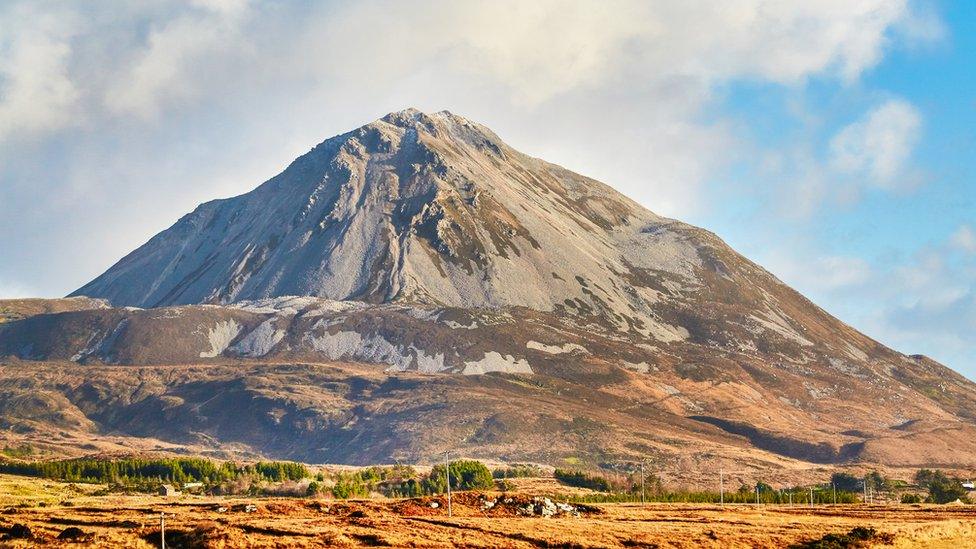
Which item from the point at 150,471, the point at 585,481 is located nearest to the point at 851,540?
the point at 585,481

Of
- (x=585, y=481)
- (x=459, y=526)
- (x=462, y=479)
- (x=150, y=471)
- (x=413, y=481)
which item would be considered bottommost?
(x=585, y=481)

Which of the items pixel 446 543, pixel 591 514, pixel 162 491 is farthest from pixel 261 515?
pixel 162 491

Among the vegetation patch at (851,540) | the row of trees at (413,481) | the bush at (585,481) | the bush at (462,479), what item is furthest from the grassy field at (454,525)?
the bush at (585,481)

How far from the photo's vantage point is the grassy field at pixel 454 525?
69750mm

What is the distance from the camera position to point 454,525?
77.6 meters

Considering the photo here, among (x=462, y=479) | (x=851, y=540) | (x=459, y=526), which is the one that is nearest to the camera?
(x=851, y=540)

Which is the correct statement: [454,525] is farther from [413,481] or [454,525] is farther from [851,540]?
[413,481]

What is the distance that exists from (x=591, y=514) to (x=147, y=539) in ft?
125

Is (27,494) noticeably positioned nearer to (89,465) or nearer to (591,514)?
(89,465)

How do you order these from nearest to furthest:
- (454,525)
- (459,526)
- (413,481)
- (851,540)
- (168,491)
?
1. (851,540)
2. (459,526)
3. (454,525)
4. (168,491)
5. (413,481)

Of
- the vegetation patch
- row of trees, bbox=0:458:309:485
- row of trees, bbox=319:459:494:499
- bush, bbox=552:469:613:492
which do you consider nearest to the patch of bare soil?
the vegetation patch

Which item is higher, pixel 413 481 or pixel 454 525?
pixel 454 525

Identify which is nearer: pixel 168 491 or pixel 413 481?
pixel 168 491

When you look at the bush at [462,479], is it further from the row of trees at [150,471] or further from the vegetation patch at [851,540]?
the vegetation patch at [851,540]
